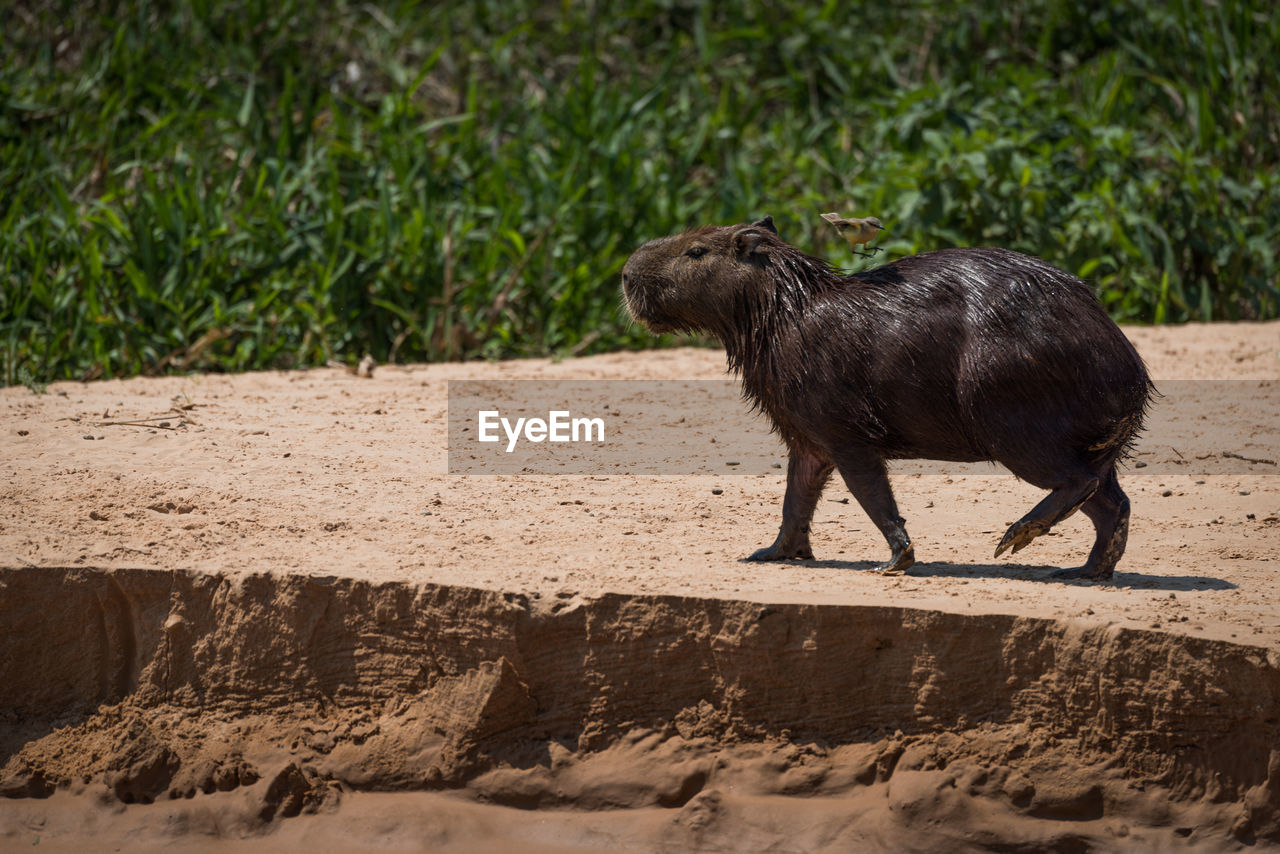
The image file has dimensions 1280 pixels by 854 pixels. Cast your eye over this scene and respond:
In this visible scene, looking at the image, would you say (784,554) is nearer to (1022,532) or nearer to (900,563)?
(900,563)

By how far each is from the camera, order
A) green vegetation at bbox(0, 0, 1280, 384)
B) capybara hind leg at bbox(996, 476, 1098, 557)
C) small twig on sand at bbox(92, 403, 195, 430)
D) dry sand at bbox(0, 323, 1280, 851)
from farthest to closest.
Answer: green vegetation at bbox(0, 0, 1280, 384) < small twig on sand at bbox(92, 403, 195, 430) < capybara hind leg at bbox(996, 476, 1098, 557) < dry sand at bbox(0, 323, 1280, 851)

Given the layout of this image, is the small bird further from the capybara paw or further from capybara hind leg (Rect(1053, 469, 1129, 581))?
the capybara paw

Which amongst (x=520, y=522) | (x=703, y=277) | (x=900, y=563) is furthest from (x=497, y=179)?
(x=900, y=563)

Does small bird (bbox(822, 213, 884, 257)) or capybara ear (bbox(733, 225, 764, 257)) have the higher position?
small bird (bbox(822, 213, 884, 257))

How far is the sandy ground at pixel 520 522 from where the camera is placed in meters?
3.67

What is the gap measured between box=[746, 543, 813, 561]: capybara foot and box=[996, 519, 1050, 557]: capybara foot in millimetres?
636

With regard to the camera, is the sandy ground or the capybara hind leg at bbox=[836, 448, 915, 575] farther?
the capybara hind leg at bbox=[836, 448, 915, 575]

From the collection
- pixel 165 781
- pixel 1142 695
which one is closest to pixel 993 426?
pixel 1142 695

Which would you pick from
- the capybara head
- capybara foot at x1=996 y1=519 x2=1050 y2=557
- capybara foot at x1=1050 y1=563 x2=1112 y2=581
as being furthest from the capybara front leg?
capybara foot at x1=1050 y1=563 x2=1112 y2=581

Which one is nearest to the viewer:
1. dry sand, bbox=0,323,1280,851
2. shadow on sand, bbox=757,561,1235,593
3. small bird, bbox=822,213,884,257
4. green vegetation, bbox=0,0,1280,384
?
dry sand, bbox=0,323,1280,851

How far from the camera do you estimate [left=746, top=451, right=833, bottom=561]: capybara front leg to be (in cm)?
411

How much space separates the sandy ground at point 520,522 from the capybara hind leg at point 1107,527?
0.28 feet

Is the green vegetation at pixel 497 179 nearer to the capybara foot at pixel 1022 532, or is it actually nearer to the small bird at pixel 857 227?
the small bird at pixel 857 227

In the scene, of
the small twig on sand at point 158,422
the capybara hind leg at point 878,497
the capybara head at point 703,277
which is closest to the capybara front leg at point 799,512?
the capybara hind leg at point 878,497
